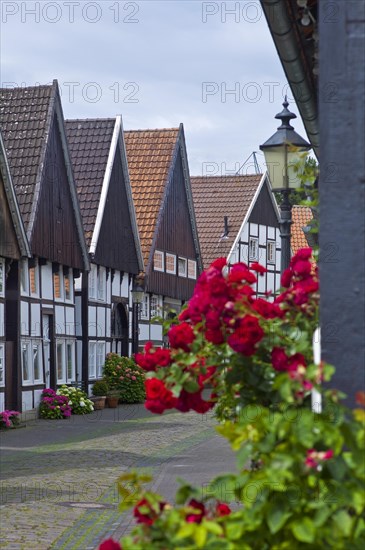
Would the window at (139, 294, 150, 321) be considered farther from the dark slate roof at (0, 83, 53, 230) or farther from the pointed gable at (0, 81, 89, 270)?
the dark slate roof at (0, 83, 53, 230)

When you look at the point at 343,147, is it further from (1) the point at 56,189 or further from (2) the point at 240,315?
(1) the point at 56,189

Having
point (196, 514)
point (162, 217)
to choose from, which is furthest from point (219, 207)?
point (196, 514)

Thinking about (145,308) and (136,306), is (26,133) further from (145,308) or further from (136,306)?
(145,308)

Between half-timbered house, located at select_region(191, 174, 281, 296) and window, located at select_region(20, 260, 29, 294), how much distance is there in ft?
73.0

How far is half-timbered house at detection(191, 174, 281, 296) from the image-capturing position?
50.7 metres

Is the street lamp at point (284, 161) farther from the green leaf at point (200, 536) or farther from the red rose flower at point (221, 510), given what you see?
the green leaf at point (200, 536)

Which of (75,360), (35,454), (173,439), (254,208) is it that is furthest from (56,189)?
(254,208)

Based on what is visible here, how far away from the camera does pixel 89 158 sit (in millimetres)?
35000

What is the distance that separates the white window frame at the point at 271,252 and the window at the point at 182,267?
1034 centimetres

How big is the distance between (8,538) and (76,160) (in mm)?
26107

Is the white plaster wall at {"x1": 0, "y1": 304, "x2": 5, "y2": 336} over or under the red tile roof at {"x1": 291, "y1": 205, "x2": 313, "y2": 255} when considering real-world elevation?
under

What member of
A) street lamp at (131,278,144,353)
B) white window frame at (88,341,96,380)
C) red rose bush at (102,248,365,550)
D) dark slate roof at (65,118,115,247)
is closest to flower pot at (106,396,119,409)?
white window frame at (88,341,96,380)

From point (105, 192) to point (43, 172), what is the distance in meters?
5.94

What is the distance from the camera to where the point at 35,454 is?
60.5ft
